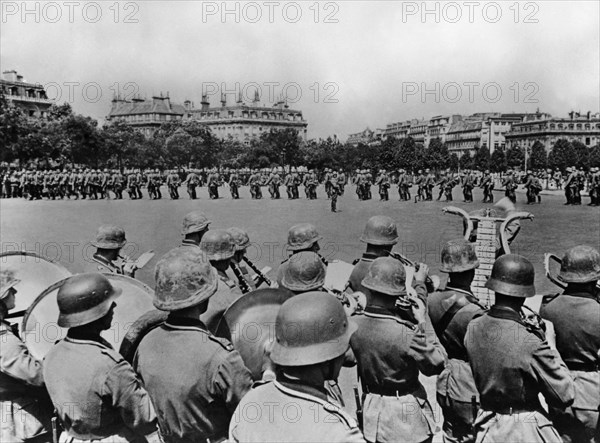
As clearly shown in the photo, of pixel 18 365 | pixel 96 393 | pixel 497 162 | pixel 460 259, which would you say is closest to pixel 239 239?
pixel 460 259

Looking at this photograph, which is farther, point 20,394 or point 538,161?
point 538,161

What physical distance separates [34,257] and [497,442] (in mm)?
4142

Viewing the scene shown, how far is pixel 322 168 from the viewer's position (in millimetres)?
70812

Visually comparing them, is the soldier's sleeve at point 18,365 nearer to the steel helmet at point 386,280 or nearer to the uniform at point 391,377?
the uniform at point 391,377

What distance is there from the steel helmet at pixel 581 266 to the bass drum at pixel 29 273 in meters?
4.19

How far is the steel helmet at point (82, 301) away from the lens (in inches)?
128

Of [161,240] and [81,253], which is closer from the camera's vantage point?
[81,253]

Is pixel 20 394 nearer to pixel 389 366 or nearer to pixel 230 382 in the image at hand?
pixel 230 382

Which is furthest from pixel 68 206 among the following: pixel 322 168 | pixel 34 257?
pixel 322 168

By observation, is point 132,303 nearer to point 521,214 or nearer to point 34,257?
point 34,257

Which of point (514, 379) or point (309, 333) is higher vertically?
point (309, 333)

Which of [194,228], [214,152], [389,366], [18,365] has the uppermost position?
[214,152]

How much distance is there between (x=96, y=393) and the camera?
10.0 ft

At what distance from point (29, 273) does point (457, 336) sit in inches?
146
